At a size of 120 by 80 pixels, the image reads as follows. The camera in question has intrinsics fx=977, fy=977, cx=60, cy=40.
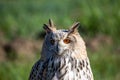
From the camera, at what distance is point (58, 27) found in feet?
53.3

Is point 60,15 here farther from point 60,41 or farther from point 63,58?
point 60,41

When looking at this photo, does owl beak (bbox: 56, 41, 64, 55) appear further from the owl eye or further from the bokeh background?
the bokeh background

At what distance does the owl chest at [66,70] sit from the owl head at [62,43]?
0.11m

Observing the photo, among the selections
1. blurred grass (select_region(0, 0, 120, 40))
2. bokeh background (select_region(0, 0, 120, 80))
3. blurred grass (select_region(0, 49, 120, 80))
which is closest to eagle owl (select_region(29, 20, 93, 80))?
blurred grass (select_region(0, 49, 120, 80))

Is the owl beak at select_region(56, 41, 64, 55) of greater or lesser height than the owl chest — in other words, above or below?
above

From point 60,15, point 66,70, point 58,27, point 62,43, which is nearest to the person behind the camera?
point 62,43

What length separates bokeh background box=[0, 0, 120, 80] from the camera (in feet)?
45.4

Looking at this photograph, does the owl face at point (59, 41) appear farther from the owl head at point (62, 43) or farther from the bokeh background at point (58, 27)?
the bokeh background at point (58, 27)

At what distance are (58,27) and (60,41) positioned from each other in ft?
20.9

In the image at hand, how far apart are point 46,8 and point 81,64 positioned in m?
8.07

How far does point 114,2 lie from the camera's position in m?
17.5

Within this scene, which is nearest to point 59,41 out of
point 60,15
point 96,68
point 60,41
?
point 60,41

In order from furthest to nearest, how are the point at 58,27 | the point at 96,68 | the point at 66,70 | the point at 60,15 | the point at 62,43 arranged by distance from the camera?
the point at 60,15, the point at 58,27, the point at 96,68, the point at 66,70, the point at 62,43

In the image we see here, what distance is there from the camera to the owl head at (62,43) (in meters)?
9.89
